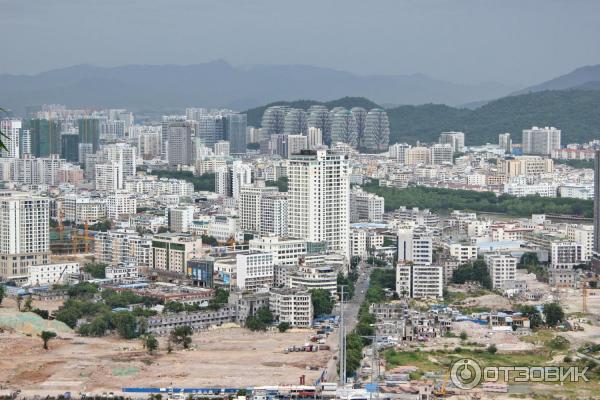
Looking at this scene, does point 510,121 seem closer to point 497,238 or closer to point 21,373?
point 497,238

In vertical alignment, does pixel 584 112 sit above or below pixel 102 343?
above

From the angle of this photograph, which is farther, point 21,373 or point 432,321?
point 432,321

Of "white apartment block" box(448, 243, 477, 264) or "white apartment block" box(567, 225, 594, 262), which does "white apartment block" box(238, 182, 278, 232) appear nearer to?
"white apartment block" box(448, 243, 477, 264)

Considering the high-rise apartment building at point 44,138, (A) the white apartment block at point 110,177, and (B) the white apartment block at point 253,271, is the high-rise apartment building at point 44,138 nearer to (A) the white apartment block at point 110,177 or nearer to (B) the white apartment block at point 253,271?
(A) the white apartment block at point 110,177

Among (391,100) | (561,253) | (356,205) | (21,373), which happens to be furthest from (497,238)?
(391,100)

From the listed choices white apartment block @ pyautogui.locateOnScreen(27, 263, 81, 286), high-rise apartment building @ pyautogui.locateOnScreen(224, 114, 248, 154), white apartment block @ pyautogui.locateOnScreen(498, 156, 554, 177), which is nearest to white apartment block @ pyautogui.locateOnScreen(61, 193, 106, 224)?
white apartment block @ pyautogui.locateOnScreen(27, 263, 81, 286)

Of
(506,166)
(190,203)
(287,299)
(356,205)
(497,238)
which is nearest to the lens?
(287,299)

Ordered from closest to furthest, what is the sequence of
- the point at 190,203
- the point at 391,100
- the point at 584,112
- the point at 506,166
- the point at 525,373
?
the point at 525,373, the point at 190,203, the point at 506,166, the point at 584,112, the point at 391,100
